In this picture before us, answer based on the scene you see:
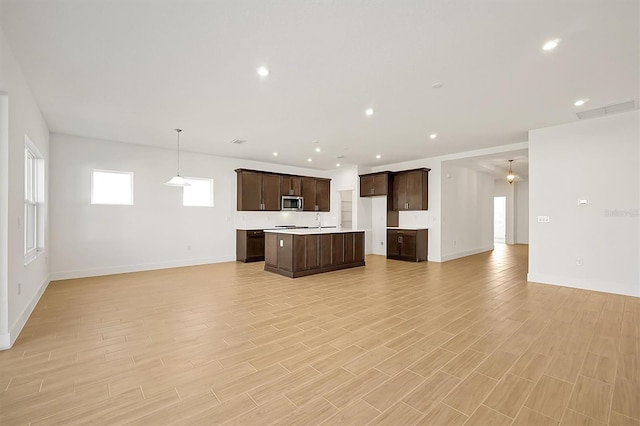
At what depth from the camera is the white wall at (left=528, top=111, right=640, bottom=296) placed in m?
4.51

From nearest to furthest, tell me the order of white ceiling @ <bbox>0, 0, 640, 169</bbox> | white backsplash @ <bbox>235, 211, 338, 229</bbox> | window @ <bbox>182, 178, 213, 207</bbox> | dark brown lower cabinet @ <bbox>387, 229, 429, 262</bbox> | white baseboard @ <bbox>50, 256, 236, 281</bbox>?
1. white ceiling @ <bbox>0, 0, 640, 169</bbox>
2. white baseboard @ <bbox>50, 256, 236, 281</bbox>
3. window @ <bbox>182, 178, 213, 207</bbox>
4. dark brown lower cabinet @ <bbox>387, 229, 429, 262</bbox>
5. white backsplash @ <bbox>235, 211, 338, 229</bbox>

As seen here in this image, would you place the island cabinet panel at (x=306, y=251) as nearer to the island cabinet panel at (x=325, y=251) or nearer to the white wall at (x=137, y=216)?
the island cabinet panel at (x=325, y=251)

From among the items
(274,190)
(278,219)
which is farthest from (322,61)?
(278,219)

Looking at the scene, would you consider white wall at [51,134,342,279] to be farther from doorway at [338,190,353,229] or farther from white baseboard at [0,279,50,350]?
doorway at [338,190,353,229]

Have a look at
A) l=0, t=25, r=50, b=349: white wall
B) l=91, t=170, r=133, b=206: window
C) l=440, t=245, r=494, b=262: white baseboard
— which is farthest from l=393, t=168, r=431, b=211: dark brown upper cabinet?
l=0, t=25, r=50, b=349: white wall

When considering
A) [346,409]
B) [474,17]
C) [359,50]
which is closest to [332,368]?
[346,409]

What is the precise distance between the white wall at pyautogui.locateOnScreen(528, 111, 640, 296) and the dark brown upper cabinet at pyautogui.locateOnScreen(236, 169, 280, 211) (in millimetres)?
6094

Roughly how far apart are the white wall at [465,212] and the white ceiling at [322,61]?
3.25 meters

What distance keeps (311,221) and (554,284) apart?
655 centimetres

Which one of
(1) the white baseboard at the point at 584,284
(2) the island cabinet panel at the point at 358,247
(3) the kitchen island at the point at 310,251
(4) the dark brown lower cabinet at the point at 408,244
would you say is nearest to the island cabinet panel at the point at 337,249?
(3) the kitchen island at the point at 310,251

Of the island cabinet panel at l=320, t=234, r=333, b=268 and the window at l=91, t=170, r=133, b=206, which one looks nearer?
the window at l=91, t=170, r=133, b=206

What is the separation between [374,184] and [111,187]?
21.8ft

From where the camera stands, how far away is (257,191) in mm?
8273

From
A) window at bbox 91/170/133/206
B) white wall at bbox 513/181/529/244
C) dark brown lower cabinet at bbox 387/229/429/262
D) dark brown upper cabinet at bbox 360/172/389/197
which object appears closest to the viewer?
window at bbox 91/170/133/206
